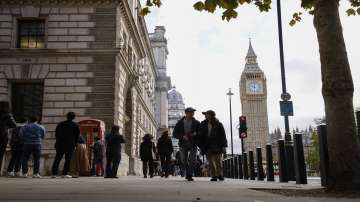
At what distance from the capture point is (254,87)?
514 feet

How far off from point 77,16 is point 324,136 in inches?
603

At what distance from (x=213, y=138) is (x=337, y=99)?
516 centimetres

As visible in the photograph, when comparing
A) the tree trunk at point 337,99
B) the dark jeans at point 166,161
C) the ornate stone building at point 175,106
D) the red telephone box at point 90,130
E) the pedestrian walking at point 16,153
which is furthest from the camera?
the ornate stone building at point 175,106

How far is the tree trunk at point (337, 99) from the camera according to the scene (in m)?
6.13

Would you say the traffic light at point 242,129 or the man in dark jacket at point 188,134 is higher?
the traffic light at point 242,129

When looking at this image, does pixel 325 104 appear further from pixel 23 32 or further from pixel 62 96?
pixel 23 32

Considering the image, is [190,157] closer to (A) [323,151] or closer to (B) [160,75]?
(A) [323,151]

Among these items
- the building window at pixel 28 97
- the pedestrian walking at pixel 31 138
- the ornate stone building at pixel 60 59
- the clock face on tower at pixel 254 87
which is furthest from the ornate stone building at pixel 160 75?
the clock face on tower at pixel 254 87

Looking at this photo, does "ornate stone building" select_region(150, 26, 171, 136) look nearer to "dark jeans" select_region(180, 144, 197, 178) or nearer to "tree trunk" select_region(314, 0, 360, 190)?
"dark jeans" select_region(180, 144, 197, 178)

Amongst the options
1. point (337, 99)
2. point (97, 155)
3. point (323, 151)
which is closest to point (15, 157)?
point (97, 155)

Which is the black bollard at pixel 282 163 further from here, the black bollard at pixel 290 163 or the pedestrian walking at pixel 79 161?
the pedestrian walking at pixel 79 161

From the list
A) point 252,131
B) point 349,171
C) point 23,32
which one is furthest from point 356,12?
point 252,131

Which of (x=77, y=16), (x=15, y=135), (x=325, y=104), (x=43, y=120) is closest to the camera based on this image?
(x=325, y=104)

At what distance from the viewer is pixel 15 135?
44.3ft
